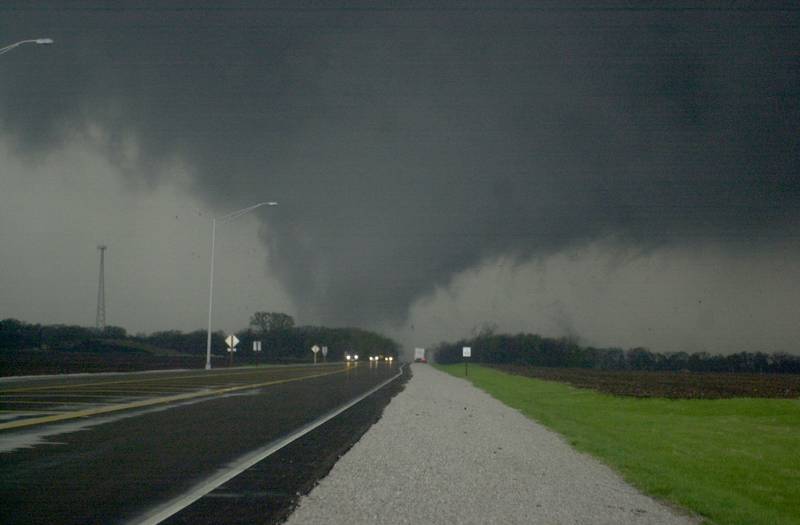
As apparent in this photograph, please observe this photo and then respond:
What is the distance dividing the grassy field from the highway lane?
281 inches

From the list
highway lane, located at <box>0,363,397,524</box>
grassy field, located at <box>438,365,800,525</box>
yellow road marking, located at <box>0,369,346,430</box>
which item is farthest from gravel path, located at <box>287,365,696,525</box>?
yellow road marking, located at <box>0,369,346,430</box>

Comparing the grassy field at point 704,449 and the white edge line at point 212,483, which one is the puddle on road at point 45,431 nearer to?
the white edge line at point 212,483

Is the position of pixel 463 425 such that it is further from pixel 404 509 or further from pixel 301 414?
pixel 404 509

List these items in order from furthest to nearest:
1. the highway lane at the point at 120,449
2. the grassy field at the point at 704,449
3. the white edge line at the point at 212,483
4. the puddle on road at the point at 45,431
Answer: the puddle on road at the point at 45,431, the grassy field at the point at 704,449, the highway lane at the point at 120,449, the white edge line at the point at 212,483

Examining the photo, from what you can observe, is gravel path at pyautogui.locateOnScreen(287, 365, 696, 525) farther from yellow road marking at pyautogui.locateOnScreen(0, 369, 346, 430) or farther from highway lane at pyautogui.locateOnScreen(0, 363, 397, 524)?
yellow road marking at pyautogui.locateOnScreen(0, 369, 346, 430)

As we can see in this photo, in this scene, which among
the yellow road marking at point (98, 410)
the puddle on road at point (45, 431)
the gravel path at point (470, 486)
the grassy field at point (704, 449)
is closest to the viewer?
the gravel path at point (470, 486)

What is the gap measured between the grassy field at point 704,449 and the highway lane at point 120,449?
714 cm

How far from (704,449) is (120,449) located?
1352cm

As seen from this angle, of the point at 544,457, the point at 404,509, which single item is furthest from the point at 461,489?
the point at 544,457

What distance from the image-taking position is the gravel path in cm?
912

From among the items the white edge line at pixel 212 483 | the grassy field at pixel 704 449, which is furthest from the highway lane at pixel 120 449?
the grassy field at pixel 704 449

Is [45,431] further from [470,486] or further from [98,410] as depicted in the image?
[470,486]

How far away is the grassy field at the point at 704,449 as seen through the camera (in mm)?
11352

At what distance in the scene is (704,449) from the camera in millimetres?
18781
